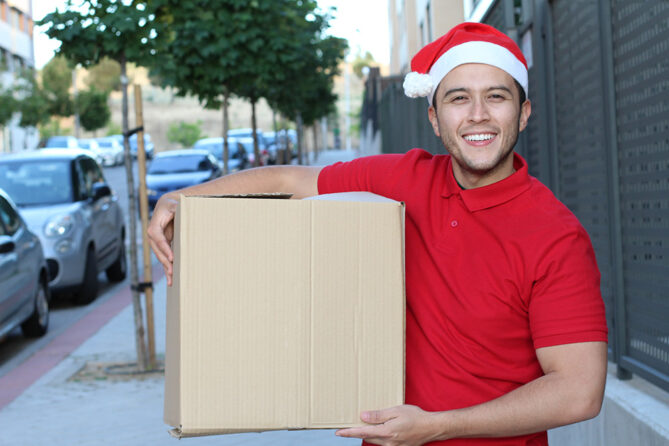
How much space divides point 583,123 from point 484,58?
7.73 ft

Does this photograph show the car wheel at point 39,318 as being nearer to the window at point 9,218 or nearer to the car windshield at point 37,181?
the window at point 9,218

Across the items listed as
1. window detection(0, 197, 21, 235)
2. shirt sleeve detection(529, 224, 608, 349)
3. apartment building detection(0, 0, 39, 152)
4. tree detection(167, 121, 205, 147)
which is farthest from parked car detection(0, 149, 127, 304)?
tree detection(167, 121, 205, 147)

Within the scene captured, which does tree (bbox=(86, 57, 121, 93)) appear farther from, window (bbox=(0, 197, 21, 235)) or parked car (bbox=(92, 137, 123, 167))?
window (bbox=(0, 197, 21, 235))

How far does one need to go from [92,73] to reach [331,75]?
67020 millimetres

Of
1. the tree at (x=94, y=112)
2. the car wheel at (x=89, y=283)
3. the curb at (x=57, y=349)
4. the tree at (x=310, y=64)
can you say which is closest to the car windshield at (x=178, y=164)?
the tree at (x=310, y=64)

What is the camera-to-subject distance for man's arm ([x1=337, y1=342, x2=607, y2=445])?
1.99 m

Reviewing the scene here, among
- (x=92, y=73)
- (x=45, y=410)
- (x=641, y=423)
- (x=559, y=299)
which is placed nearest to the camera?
(x=559, y=299)

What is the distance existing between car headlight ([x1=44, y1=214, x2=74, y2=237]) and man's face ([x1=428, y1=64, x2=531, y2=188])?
8.85 meters

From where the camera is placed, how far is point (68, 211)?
35.4 feet

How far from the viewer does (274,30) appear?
566 inches

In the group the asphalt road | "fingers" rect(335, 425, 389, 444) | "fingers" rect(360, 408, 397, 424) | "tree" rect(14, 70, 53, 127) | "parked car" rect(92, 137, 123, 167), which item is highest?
"tree" rect(14, 70, 53, 127)

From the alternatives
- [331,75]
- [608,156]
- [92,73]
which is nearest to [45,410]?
[608,156]

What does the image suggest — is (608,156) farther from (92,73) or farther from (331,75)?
(92,73)

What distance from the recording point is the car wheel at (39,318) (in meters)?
9.25
